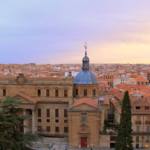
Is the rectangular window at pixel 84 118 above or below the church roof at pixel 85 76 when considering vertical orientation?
below

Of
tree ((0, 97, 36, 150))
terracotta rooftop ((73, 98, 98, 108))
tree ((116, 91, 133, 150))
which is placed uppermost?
tree ((0, 97, 36, 150))

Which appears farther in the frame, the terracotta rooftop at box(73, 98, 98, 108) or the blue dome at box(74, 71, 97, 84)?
the blue dome at box(74, 71, 97, 84)

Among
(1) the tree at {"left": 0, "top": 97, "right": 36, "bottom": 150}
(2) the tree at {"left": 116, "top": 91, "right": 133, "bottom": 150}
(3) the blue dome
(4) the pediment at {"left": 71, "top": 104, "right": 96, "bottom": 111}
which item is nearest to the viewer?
(1) the tree at {"left": 0, "top": 97, "right": 36, "bottom": 150}

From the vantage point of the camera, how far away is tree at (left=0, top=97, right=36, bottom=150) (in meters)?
26.2

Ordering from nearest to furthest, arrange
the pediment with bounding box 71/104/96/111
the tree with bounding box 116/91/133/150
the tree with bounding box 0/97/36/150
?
the tree with bounding box 0/97/36/150 < the tree with bounding box 116/91/133/150 < the pediment with bounding box 71/104/96/111

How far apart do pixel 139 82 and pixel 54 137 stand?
6901 cm

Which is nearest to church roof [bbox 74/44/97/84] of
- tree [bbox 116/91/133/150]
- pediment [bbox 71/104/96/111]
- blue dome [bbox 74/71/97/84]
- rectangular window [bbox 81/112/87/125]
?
blue dome [bbox 74/71/97/84]

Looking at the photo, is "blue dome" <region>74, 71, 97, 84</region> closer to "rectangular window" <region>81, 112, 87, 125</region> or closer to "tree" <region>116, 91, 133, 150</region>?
"rectangular window" <region>81, 112, 87, 125</region>

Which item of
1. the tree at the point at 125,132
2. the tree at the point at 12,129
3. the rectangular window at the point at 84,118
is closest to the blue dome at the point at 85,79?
the rectangular window at the point at 84,118

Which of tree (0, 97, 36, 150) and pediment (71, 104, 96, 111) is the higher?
tree (0, 97, 36, 150)

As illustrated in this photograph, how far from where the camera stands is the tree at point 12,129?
26250 millimetres

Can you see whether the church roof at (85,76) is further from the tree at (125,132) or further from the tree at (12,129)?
the tree at (12,129)

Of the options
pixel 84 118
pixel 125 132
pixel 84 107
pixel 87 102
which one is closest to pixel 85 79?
pixel 87 102

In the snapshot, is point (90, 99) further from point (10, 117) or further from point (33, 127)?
point (10, 117)
